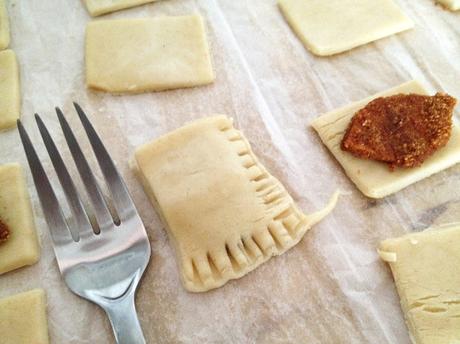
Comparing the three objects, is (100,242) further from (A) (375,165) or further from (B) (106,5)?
(B) (106,5)

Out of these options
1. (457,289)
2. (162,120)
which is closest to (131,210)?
(162,120)

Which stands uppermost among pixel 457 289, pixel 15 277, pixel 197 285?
pixel 457 289

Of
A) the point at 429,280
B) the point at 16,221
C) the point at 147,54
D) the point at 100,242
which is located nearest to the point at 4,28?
the point at 147,54

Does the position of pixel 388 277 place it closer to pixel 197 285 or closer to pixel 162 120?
pixel 197 285

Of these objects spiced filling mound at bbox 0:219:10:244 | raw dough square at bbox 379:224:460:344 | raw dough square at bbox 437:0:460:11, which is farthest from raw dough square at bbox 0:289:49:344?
raw dough square at bbox 437:0:460:11

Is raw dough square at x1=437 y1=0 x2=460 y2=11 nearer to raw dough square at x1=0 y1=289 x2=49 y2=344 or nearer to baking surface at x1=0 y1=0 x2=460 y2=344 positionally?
baking surface at x1=0 y1=0 x2=460 y2=344

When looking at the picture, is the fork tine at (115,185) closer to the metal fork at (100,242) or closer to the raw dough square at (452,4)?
the metal fork at (100,242)

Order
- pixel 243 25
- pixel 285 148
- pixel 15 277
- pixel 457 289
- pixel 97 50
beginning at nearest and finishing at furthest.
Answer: pixel 457 289 < pixel 15 277 < pixel 285 148 < pixel 97 50 < pixel 243 25

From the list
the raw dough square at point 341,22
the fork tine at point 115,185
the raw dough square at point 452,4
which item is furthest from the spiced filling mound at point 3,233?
the raw dough square at point 452,4
